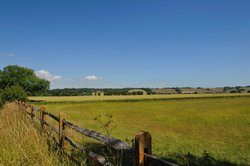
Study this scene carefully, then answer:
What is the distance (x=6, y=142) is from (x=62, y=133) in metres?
1.90

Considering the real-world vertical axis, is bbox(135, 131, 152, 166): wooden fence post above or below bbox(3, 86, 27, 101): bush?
below

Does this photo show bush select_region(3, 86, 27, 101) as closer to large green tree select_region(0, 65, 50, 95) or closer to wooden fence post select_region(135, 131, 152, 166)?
large green tree select_region(0, 65, 50, 95)

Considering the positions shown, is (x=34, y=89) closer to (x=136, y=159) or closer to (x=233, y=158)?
(x=233, y=158)

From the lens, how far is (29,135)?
257 inches

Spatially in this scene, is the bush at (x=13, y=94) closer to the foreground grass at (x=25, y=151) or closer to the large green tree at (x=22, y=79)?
the large green tree at (x=22, y=79)

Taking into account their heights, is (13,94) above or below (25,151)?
above

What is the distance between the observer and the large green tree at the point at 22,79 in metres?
82.8

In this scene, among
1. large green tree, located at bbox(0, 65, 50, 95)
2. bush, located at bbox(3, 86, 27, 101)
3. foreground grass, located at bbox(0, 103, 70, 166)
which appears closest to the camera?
foreground grass, located at bbox(0, 103, 70, 166)

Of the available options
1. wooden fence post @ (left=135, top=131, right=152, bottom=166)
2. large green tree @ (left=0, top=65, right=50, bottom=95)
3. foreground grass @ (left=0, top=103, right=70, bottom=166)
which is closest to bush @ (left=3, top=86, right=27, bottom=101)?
large green tree @ (left=0, top=65, right=50, bottom=95)

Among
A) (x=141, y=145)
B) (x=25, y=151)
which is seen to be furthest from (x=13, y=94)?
(x=141, y=145)

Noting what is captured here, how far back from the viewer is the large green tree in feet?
272

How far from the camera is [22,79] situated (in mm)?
84562

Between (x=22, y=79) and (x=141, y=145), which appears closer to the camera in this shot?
(x=141, y=145)

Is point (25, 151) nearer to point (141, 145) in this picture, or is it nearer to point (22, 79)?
point (141, 145)
